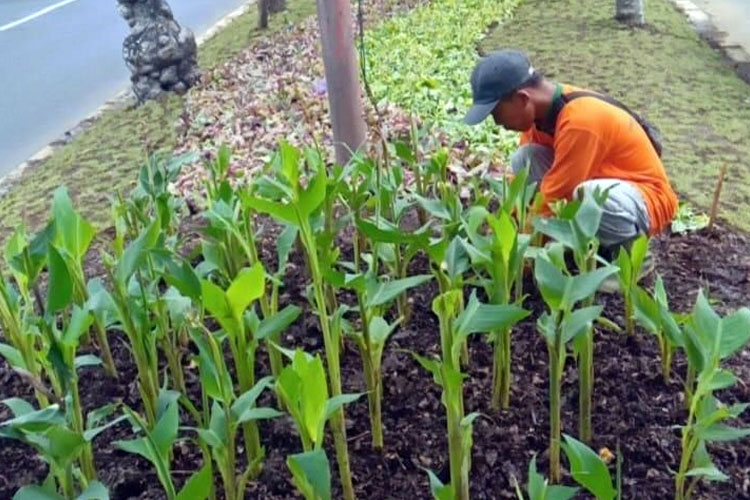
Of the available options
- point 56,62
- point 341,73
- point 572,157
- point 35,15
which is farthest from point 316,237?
point 35,15

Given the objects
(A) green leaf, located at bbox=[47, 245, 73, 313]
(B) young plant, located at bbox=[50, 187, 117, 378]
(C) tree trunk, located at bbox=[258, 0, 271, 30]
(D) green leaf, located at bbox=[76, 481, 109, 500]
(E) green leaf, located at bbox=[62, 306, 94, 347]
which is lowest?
(C) tree trunk, located at bbox=[258, 0, 271, 30]

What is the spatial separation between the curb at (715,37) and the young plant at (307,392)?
17.1ft

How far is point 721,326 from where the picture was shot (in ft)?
6.42

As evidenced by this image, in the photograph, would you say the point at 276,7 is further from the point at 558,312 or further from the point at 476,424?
the point at 558,312

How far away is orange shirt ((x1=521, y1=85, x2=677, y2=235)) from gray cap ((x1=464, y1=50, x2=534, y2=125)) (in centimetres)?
19

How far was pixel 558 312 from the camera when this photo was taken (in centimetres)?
210

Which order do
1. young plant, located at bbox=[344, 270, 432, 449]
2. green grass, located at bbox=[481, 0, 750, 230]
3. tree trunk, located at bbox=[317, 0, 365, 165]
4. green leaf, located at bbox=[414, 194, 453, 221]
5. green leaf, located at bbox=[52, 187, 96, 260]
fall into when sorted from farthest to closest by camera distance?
green grass, located at bbox=[481, 0, 750, 230], tree trunk, located at bbox=[317, 0, 365, 165], green leaf, located at bbox=[414, 194, 453, 221], green leaf, located at bbox=[52, 187, 96, 260], young plant, located at bbox=[344, 270, 432, 449]

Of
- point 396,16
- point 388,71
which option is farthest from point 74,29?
point 388,71

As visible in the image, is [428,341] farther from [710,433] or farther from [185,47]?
[185,47]

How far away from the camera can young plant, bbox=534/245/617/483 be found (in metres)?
2.02

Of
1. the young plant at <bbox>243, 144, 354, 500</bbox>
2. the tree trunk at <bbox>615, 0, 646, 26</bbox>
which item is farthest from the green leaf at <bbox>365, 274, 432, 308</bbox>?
the tree trunk at <bbox>615, 0, 646, 26</bbox>

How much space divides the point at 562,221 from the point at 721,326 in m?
0.52

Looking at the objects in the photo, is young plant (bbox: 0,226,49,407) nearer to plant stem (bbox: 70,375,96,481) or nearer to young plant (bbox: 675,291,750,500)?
plant stem (bbox: 70,375,96,481)

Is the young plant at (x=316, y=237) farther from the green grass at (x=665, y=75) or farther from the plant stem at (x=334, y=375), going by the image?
the green grass at (x=665, y=75)
